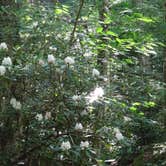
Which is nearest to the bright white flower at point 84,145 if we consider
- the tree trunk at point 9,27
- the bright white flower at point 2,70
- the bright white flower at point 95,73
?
the bright white flower at point 95,73

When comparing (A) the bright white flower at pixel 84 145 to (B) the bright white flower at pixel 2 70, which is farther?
(A) the bright white flower at pixel 84 145

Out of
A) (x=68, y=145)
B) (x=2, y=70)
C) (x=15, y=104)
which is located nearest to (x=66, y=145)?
(x=68, y=145)

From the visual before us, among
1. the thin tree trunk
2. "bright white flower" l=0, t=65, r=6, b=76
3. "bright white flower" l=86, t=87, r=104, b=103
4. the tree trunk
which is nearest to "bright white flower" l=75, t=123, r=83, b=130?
"bright white flower" l=86, t=87, r=104, b=103

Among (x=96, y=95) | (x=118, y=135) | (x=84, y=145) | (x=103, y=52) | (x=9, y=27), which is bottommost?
(x=84, y=145)

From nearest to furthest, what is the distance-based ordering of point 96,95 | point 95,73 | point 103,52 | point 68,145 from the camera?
point 68,145, point 96,95, point 95,73, point 103,52

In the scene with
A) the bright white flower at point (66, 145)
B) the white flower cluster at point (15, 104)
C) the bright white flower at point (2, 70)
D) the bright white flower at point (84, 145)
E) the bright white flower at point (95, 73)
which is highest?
the bright white flower at point (2, 70)

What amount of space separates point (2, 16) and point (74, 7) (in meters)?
1.15

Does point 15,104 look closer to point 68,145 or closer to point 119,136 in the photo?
point 68,145

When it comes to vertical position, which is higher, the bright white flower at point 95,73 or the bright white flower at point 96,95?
the bright white flower at point 95,73

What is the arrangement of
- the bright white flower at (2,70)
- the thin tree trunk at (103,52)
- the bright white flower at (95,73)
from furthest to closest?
the thin tree trunk at (103,52) < the bright white flower at (95,73) < the bright white flower at (2,70)

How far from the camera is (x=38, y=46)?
4.79 meters

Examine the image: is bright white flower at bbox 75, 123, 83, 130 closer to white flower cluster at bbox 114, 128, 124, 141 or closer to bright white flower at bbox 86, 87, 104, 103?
bright white flower at bbox 86, 87, 104, 103

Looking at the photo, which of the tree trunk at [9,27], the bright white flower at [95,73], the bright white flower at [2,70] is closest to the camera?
the bright white flower at [2,70]

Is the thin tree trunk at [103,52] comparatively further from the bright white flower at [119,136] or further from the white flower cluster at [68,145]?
the white flower cluster at [68,145]
